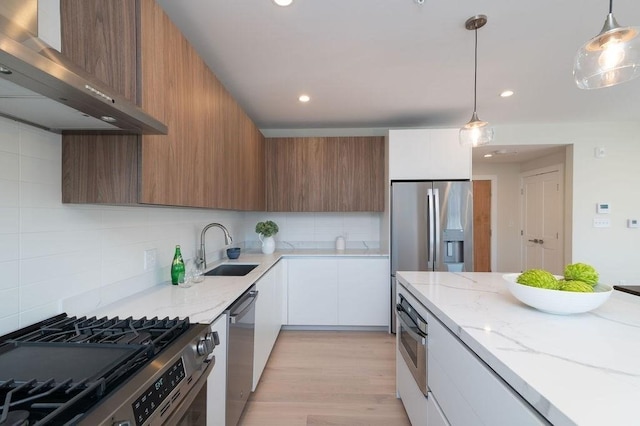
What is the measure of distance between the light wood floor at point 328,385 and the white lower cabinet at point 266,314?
16cm

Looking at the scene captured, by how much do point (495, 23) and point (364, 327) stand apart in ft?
9.49

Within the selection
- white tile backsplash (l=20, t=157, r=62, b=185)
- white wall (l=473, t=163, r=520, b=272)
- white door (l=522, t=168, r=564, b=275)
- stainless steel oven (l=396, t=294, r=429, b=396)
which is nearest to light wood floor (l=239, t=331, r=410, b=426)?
stainless steel oven (l=396, t=294, r=429, b=396)

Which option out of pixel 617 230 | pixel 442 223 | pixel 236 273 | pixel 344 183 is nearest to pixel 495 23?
pixel 442 223

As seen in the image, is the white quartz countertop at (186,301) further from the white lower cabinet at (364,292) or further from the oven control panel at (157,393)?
the white lower cabinet at (364,292)

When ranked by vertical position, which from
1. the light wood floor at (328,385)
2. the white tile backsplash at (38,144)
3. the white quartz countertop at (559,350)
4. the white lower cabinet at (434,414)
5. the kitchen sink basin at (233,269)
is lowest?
the light wood floor at (328,385)

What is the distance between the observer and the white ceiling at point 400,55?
1.58 metres

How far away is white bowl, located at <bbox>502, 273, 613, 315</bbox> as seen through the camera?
1012 millimetres

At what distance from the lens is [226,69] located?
2236 mm

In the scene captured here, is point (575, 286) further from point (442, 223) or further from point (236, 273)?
point (236, 273)

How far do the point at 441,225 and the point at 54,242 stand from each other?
2.99m

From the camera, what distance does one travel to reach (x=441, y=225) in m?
2.98

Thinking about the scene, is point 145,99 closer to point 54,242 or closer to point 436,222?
point 54,242

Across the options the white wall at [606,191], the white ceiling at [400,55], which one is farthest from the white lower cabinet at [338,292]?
the white wall at [606,191]

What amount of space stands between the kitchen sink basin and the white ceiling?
1619 mm
